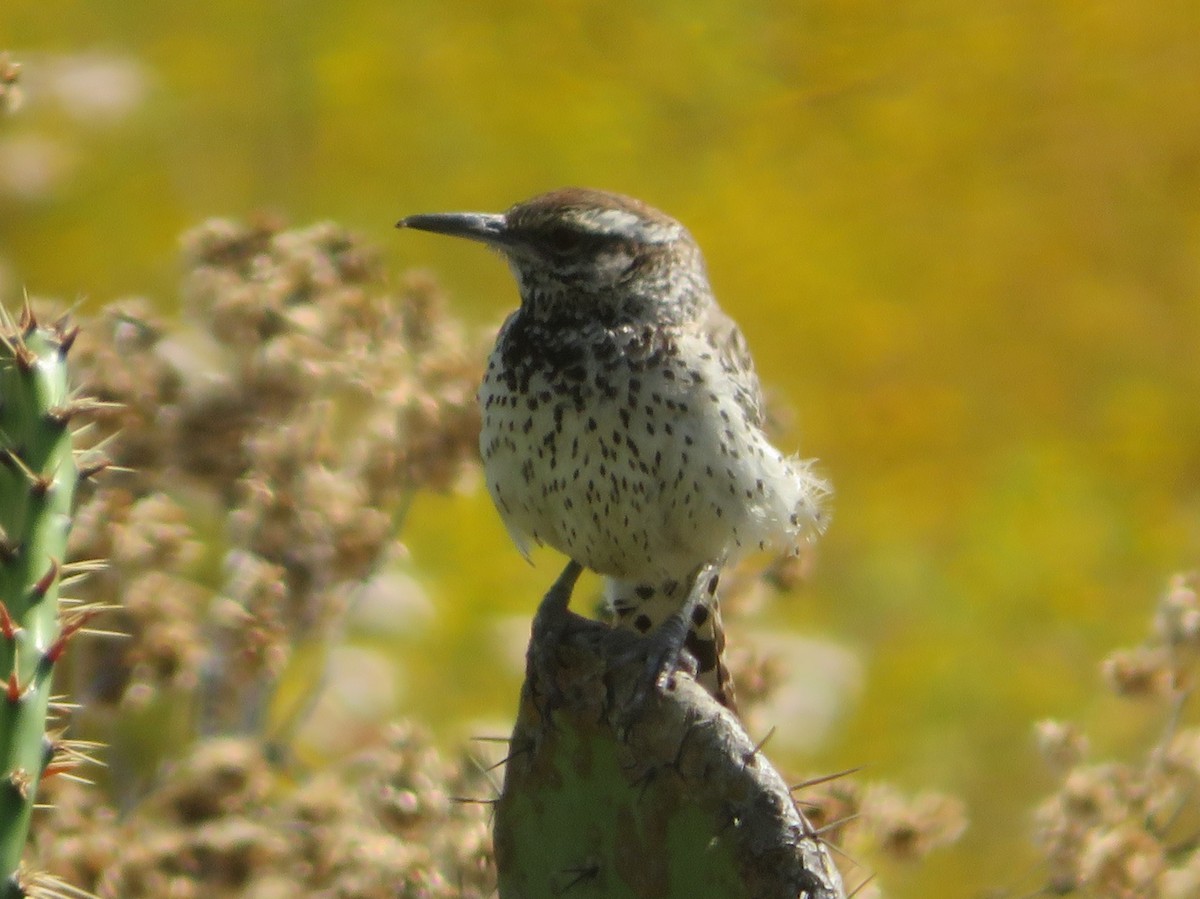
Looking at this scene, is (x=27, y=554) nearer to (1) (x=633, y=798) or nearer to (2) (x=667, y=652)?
(1) (x=633, y=798)

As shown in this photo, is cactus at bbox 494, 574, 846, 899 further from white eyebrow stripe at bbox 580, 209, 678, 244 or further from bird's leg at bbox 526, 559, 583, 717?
white eyebrow stripe at bbox 580, 209, 678, 244

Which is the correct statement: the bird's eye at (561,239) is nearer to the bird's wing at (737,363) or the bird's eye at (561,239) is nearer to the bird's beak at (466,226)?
the bird's beak at (466,226)

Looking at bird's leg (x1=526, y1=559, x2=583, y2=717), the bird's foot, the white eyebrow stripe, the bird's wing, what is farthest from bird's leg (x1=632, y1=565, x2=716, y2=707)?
the white eyebrow stripe

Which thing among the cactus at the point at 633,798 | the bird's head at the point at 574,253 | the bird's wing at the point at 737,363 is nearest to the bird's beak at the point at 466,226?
the bird's head at the point at 574,253

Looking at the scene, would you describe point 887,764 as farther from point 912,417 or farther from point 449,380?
point 449,380

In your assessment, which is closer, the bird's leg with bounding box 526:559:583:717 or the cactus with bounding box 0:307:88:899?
the cactus with bounding box 0:307:88:899

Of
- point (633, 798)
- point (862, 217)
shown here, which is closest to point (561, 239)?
point (633, 798)


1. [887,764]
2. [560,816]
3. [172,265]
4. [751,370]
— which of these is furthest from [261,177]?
[560,816]
